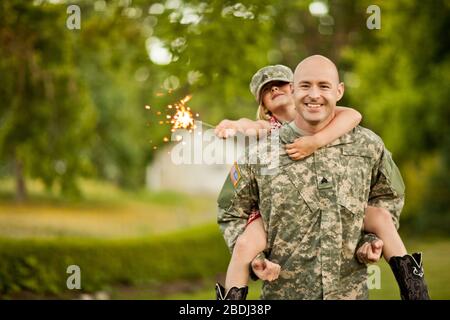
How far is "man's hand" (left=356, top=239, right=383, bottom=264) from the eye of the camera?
3.62 meters

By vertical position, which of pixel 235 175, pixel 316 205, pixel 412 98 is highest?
pixel 412 98

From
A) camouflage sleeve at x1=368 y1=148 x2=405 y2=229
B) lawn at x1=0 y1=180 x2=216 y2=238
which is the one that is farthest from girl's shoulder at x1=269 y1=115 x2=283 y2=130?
lawn at x1=0 y1=180 x2=216 y2=238

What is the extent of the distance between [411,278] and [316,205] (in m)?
0.66

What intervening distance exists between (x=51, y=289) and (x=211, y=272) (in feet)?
16.0

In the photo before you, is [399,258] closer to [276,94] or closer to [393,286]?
[276,94]

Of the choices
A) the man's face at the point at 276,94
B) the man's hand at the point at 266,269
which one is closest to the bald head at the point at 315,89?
the man's face at the point at 276,94

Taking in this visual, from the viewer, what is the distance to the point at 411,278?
364 centimetres

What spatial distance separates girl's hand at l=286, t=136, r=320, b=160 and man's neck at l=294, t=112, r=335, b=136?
71 millimetres

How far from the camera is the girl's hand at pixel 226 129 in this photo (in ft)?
13.1

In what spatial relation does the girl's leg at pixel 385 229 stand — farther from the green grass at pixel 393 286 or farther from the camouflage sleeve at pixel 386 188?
the green grass at pixel 393 286

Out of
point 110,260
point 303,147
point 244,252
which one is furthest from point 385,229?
Answer: point 110,260

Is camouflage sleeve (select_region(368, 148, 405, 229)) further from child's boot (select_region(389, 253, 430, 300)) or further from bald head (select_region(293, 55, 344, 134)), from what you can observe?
bald head (select_region(293, 55, 344, 134))

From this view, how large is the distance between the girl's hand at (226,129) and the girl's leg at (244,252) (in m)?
0.58

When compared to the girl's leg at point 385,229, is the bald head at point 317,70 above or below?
above
